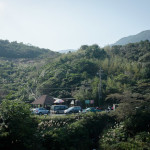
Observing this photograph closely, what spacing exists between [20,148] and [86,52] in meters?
60.3

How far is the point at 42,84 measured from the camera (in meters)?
53.8

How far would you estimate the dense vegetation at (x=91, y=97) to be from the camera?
18953 mm

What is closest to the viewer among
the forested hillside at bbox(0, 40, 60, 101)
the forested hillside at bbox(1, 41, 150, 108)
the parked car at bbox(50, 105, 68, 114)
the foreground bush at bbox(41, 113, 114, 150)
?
the foreground bush at bbox(41, 113, 114, 150)

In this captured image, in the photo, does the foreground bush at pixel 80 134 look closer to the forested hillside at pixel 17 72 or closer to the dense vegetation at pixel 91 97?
the dense vegetation at pixel 91 97

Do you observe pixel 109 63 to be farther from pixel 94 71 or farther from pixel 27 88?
pixel 27 88

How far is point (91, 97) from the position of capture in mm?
42812

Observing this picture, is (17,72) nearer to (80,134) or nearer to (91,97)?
(91,97)

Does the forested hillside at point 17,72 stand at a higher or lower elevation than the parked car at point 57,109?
higher

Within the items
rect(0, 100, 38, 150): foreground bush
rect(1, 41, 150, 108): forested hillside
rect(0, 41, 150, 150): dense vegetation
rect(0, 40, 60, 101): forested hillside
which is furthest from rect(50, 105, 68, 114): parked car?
rect(0, 100, 38, 150): foreground bush

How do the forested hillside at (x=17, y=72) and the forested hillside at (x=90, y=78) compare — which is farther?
the forested hillside at (x=17, y=72)

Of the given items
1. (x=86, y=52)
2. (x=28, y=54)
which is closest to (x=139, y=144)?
(x=86, y=52)

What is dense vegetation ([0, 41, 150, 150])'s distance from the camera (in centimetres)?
1895

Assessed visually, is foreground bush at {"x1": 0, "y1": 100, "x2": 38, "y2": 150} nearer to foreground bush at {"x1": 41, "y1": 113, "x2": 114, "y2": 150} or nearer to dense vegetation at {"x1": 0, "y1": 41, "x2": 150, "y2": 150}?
dense vegetation at {"x1": 0, "y1": 41, "x2": 150, "y2": 150}

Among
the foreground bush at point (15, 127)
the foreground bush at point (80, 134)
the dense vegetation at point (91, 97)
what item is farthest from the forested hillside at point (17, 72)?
the foreground bush at point (15, 127)
